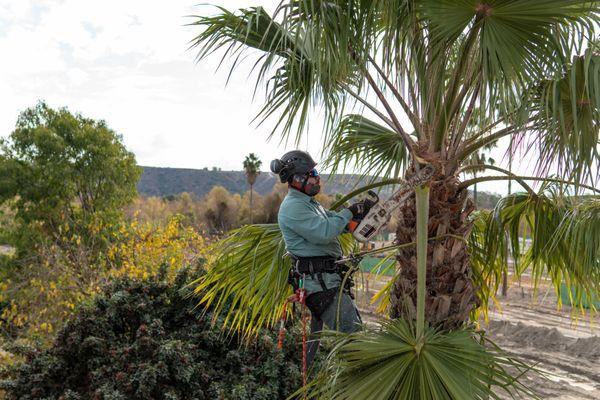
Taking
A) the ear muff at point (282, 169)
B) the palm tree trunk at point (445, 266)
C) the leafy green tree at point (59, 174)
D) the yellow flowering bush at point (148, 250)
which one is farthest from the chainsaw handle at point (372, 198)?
the leafy green tree at point (59, 174)

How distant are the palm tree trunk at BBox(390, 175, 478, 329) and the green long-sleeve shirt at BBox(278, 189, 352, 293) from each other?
59 centimetres

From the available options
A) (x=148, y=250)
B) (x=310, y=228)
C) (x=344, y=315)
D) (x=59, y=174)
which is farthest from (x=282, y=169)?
(x=59, y=174)

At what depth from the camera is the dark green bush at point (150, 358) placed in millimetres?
6211

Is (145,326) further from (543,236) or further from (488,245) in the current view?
(543,236)

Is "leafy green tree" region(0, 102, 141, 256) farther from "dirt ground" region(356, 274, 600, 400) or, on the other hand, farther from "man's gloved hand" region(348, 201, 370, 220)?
"man's gloved hand" region(348, 201, 370, 220)

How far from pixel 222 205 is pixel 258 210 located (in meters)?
5.55

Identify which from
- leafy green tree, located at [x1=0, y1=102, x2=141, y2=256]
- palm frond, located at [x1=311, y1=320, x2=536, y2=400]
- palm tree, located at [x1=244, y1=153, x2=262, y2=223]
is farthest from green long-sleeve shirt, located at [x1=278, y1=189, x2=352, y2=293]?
palm tree, located at [x1=244, y1=153, x2=262, y2=223]

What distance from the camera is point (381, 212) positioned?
13.4ft

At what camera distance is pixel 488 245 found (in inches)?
199

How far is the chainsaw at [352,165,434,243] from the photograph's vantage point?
13.2 feet

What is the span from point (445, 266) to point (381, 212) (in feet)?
1.97

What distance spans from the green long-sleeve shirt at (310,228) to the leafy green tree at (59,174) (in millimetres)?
14783

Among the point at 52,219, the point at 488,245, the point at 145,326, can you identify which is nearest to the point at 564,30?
the point at 488,245

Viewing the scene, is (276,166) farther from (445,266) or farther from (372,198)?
(445,266)
